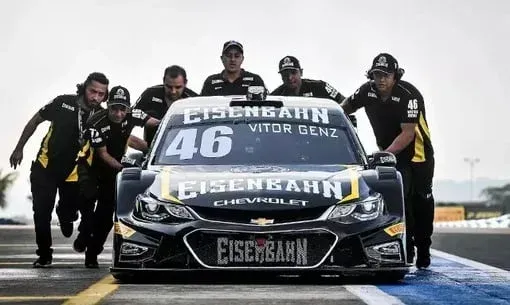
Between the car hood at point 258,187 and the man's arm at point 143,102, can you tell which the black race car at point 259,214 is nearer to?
the car hood at point 258,187

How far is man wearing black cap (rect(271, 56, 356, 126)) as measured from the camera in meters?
17.4

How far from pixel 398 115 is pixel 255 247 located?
4.40m

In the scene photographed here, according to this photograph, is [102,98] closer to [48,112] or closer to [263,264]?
[48,112]

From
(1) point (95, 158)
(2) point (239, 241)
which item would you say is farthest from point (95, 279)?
(1) point (95, 158)

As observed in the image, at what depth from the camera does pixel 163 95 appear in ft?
Result: 56.0

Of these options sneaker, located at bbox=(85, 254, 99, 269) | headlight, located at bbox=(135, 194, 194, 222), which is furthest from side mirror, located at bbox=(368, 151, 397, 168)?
sneaker, located at bbox=(85, 254, 99, 269)

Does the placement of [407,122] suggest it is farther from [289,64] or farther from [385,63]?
[289,64]

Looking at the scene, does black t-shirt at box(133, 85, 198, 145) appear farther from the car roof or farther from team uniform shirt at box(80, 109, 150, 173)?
the car roof

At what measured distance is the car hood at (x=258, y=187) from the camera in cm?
1161

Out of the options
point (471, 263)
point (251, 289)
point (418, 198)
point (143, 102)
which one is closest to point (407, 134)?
point (418, 198)

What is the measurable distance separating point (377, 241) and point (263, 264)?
0.88 m

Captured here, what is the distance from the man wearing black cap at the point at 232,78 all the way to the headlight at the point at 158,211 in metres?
Answer: 5.67

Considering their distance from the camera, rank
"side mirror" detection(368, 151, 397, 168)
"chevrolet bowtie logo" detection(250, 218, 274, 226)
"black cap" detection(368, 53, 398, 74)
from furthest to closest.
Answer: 1. "black cap" detection(368, 53, 398, 74)
2. "side mirror" detection(368, 151, 397, 168)
3. "chevrolet bowtie logo" detection(250, 218, 274, 226)

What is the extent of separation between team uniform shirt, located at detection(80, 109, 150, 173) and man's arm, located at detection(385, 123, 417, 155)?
2.56 meters
